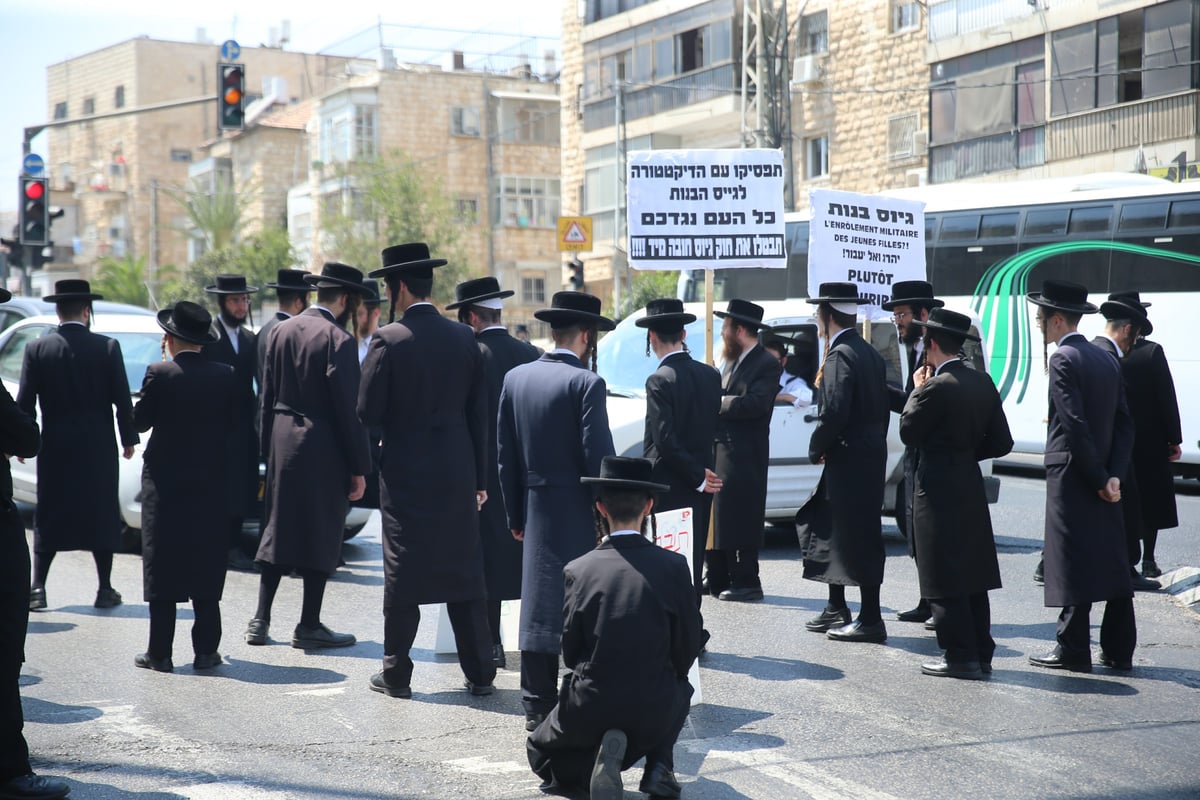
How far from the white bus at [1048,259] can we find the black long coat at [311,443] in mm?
11791

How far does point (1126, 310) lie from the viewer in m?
9.36

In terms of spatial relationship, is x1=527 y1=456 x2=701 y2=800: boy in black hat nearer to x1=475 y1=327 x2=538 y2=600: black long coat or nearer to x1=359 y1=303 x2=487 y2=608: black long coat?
x1=359 y1=303 x2=487 y2=608: black long coat

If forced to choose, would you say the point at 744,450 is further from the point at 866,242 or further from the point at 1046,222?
the point at 1046,222

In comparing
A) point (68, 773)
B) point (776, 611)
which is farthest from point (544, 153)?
point (68, 773)

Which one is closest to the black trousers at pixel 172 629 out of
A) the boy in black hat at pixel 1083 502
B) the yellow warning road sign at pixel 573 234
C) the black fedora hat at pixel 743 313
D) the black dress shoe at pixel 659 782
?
the black dress shoe at pixel 659 782

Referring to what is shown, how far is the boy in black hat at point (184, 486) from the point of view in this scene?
721 cm

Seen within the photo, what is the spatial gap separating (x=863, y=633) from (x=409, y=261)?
3.44m

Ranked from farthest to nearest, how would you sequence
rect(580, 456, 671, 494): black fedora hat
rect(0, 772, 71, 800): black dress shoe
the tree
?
the tree, rect(580, 456, 671, 494): black fedora hat, rect(0, 772, 71, 800): black dress shoe

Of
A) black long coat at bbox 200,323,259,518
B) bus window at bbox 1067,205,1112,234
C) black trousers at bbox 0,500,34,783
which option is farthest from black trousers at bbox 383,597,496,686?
bus window at bbox 1067,205,1112,234

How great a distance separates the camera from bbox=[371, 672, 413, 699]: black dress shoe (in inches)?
263

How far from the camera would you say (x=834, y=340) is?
8273 millimetres

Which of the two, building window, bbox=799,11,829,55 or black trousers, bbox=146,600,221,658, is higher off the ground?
building window, bbox=799,11,829,55

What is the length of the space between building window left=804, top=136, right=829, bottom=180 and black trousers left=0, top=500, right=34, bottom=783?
3131cm

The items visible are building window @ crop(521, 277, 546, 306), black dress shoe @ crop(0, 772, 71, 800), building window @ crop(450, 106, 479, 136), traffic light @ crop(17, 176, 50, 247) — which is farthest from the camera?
building window @ crop(450, 106, 479, 136)
